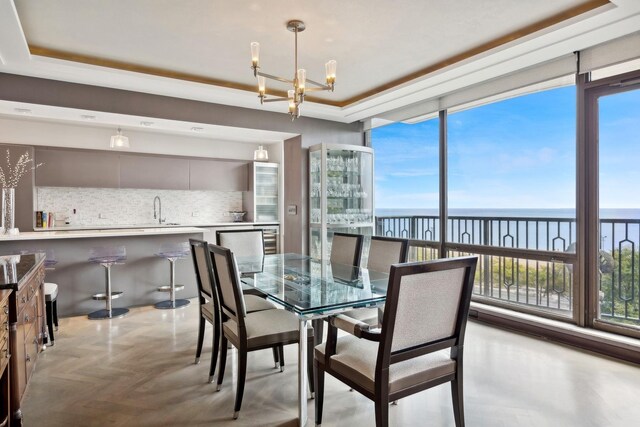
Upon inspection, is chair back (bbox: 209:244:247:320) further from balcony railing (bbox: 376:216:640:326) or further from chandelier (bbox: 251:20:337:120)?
balcony railing (bbox: 376:216:640:326)

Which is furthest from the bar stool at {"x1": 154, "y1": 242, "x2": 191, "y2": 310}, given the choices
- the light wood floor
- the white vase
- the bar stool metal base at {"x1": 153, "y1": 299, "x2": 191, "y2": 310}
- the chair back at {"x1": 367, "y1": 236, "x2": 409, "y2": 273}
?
the chair back at {"x1": 367, "y1": 236, "x2": 409, "y2": 273}

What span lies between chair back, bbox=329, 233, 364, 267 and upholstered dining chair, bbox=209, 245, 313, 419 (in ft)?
3.77

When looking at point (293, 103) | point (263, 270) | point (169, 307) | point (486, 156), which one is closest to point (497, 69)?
point (486, 156)

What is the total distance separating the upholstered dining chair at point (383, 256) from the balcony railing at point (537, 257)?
1.51 metres

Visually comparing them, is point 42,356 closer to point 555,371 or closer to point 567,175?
point 555,371

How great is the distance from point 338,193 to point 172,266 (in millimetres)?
2430

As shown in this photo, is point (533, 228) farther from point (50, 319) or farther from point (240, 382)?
point (50, 319)

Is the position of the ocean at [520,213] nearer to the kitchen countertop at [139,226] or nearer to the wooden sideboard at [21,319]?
the kitchen countertop at [139,226]

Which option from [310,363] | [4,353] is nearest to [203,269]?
[310,363]

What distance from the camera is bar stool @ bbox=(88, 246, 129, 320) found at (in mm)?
4079

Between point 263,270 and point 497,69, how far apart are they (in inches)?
113

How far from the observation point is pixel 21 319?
6.82ft

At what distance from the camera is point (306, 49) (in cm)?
331

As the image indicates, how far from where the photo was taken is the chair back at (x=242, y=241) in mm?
3893
